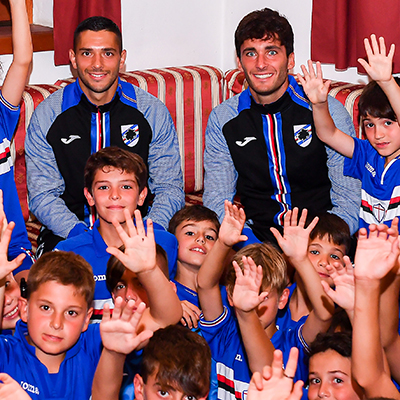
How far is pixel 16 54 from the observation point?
8.77 feet

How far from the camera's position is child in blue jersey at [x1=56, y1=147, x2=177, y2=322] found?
2492 mm

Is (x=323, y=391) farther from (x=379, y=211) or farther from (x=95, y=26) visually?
(x=95, y=26)

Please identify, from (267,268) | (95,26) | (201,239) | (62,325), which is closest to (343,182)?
(201,239)

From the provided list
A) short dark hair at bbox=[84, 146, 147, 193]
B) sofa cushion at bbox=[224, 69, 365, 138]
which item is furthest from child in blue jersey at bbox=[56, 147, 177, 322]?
sofa cushion at bbox=[224, 69, 365, 138]

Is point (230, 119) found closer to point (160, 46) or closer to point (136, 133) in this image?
point (136, 133)

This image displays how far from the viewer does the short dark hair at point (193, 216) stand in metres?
2.77

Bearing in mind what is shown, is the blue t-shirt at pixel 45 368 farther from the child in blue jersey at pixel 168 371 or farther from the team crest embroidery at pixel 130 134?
the team crest embroidery at pixel 130 134

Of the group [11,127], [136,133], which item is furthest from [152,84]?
[11,127]

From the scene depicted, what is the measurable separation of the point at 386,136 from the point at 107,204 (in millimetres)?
1080

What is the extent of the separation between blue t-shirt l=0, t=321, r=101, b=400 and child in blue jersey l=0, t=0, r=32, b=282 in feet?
2.16

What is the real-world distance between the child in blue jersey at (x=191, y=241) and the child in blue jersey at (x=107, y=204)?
0.28 ft

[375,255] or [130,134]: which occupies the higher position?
[130,134]

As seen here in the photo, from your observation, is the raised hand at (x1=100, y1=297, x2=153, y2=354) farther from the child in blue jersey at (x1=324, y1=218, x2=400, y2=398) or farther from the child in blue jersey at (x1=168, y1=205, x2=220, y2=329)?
the child in blue jersey at (x1=168, y1=205, x2=220, y2=329)

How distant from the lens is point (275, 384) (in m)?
1.59
